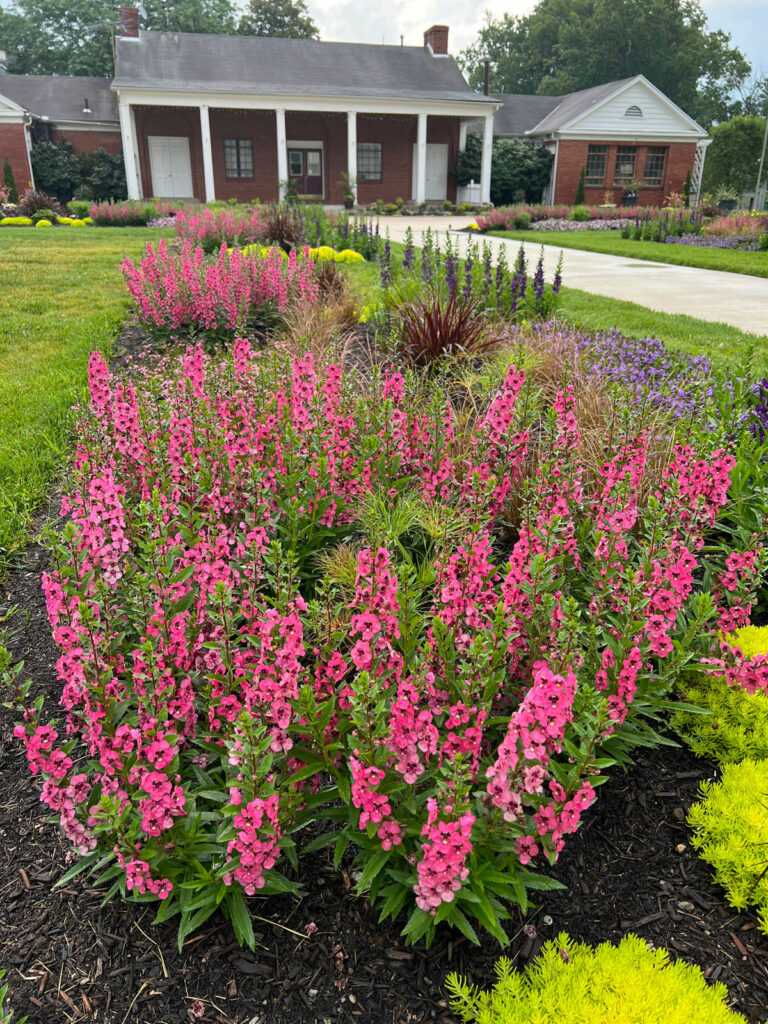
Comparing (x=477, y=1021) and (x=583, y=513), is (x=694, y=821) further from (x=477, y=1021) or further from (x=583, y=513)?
(x=583, y=513)

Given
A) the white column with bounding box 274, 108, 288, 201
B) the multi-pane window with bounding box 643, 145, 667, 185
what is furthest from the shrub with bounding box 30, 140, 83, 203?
the multi-pane window with bounding box 643, 145, 667, 185

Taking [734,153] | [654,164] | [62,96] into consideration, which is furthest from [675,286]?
[62,96]

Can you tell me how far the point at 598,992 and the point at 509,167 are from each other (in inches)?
1443

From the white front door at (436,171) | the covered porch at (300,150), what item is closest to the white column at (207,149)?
the covered porch at (300,150)

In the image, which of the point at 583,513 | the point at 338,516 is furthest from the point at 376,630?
the point at 583,513

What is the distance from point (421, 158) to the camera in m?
31.3

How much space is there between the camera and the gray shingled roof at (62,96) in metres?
32.9

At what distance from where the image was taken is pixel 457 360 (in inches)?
218

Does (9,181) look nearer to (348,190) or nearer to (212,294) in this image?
(348,190)

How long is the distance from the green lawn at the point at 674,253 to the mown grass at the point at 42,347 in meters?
7.04

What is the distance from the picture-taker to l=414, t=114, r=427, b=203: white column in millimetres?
30750

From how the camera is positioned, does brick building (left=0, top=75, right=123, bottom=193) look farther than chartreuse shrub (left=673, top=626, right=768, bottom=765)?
Yes

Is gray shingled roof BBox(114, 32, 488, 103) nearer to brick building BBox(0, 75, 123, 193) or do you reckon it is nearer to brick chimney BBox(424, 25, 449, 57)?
brick chimney BBox(424, 25, 449, 57)

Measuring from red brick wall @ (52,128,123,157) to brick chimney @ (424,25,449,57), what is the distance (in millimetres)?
14691
